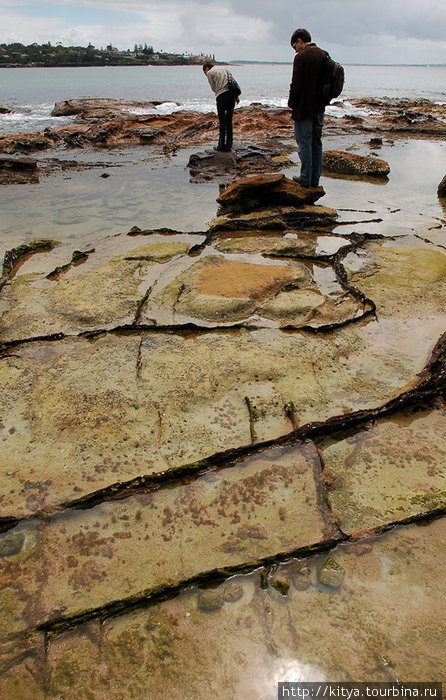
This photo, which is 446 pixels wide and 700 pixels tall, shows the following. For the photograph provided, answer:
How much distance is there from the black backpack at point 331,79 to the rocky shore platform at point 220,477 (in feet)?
9.10

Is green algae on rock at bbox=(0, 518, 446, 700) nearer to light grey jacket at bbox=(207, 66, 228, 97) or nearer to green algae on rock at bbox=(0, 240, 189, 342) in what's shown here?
green algae on rock at bbox=(0, 240, 189, 342)

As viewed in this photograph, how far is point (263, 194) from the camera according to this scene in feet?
19.9

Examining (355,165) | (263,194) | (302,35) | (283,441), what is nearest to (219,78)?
(355,165)

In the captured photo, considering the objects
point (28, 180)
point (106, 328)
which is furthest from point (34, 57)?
point (106, 328)

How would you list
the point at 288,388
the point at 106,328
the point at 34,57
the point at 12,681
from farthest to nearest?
the point at 34,57
the point at 106,328
the point at 288,388
the point at 12,681

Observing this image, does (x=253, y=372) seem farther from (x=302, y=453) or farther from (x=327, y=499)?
(x=327, y=499)

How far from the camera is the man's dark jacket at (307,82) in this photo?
541 cm

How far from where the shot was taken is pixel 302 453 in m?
2.11

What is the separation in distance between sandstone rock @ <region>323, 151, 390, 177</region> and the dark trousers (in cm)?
223

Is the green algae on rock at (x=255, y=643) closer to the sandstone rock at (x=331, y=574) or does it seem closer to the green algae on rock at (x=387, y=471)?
the sandstone rock at (x=331, y=574)

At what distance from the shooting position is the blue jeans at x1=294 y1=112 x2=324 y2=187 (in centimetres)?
586

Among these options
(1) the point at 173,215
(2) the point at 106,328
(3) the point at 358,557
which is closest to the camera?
(3) the point at 358,557

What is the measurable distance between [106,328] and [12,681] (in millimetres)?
2228

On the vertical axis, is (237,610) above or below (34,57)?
below
